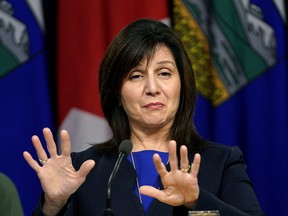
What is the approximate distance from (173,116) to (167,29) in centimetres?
30

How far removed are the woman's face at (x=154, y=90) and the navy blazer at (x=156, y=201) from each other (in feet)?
0.53

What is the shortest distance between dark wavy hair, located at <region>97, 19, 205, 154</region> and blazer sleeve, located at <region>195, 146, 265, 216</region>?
13cm

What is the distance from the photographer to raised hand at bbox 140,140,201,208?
6.17 ft

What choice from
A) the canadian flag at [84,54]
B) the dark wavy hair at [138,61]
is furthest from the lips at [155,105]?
the canadian flag at [84,54]

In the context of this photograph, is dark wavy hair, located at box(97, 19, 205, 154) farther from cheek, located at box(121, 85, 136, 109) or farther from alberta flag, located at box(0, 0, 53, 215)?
alberta flag, located at box(0, 0, 53, 215)

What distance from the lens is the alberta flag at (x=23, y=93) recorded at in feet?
11.1

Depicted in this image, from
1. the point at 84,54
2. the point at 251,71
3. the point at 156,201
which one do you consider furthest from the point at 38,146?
the point at 251,71

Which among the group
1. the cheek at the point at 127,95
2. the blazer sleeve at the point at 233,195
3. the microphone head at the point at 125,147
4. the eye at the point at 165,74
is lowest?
the blazer sleeve at the point at 233,195

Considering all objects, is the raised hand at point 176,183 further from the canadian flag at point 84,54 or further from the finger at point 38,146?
the canadian flag at point 84,54

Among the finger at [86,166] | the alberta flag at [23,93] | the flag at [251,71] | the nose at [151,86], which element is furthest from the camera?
the alberta flag at [23,93]

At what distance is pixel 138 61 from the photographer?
2.32m

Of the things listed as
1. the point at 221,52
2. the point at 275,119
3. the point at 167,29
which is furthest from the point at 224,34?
the point at 167,29

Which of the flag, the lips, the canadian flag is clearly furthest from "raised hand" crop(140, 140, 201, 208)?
the canadian flag

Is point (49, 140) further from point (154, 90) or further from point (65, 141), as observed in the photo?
point (154, 90)
